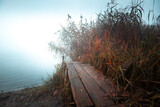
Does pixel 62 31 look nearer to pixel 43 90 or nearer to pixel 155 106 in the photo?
pixel 43 90

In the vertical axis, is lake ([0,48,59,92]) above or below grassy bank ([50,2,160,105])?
below

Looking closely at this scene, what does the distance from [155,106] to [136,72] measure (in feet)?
1.32

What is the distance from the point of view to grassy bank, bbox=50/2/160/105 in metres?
0.83

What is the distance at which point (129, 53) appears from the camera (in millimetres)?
1427

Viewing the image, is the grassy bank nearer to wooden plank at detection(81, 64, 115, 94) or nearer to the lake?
wooden plank at detection(81, 64, 115, 94)

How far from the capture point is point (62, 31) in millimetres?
4648

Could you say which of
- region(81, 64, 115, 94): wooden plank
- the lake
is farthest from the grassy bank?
the lake

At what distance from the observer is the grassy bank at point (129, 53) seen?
833 millimetres

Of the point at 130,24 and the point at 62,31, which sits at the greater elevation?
the point at 62,31

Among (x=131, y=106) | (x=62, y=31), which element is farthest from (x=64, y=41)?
(x=131, y=106)

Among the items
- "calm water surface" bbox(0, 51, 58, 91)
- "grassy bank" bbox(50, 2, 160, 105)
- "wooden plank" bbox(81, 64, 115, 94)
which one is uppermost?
"grassy bank" bbox(50, 2, 160, 105)

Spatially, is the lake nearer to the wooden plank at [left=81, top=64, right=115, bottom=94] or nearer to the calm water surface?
the calm water surface

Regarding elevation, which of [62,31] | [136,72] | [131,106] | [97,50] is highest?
[62,31]

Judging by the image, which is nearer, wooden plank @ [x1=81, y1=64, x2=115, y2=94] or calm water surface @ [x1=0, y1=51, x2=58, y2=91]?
wooden plank @ [x1=81, y1=64, x2=115, y2=94]
